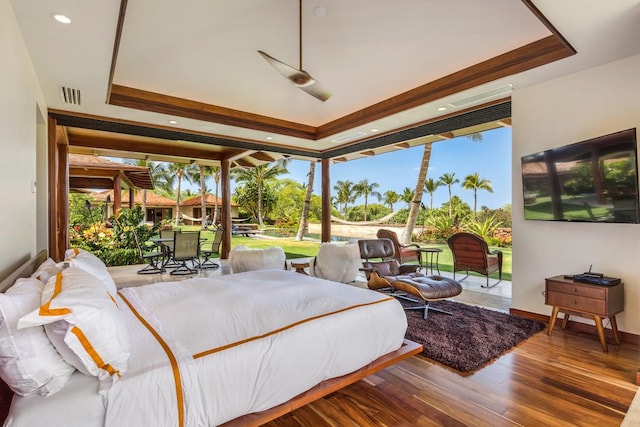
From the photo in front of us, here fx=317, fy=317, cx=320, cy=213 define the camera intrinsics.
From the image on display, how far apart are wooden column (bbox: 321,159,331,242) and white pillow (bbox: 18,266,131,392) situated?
5.86 metres

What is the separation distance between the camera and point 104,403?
48.8 inches

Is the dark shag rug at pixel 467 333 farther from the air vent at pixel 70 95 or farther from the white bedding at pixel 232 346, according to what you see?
the air vent at pixel 70 95

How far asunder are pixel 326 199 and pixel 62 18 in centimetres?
541

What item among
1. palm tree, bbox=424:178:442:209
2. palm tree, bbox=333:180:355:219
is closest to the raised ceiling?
palm tree, bbox=424:178:442:209

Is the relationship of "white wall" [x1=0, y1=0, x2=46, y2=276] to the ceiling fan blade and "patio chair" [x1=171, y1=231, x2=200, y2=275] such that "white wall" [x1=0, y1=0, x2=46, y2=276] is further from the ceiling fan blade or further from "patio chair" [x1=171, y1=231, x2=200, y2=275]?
"patio chair" [x1=171, y1=231, x2=200, y2=275]

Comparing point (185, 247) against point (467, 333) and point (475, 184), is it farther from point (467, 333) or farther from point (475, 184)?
point (475, 184)

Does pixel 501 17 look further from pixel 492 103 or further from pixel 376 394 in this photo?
pixel 376 394

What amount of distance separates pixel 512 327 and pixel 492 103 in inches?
106

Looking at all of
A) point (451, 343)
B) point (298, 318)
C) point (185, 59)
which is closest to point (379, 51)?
point (185, 59)

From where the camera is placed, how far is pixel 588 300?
9.32 ft

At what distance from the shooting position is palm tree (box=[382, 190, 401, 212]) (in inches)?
568

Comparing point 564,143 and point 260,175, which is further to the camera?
point 260,175

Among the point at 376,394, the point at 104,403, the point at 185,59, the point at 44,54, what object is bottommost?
the point at 376,394

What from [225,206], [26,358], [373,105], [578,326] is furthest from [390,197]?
[26,358]
